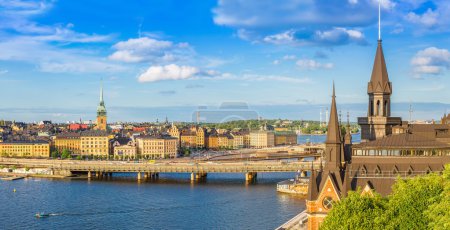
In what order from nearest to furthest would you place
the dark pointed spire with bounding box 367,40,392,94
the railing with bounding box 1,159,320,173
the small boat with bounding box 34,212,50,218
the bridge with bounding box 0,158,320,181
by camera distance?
the dark pointed spire with bounding box 367,40,392,94 < the small boat with bounding box 34,212,50,218 < the bridge with bounding box 0,158,320,181 < the railing with bounding box 1,159,320,173

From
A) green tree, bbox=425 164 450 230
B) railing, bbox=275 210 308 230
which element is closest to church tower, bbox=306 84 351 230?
railing, bbox=275 210 308 230

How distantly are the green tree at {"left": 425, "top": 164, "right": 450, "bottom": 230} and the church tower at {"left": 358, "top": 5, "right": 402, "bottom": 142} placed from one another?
30.3 metres

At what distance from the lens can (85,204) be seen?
88.2 m

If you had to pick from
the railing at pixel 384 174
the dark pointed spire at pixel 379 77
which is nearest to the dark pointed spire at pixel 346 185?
the railing at pixel 384 174

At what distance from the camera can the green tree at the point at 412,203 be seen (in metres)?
Answer: 36.0

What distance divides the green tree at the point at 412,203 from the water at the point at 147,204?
29.7m

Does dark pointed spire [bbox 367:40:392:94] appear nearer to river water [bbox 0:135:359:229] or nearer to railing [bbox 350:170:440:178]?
railing [bbox 350:170:440:178]

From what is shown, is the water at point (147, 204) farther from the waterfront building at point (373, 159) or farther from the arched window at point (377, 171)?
the arched window at point (377, 171)

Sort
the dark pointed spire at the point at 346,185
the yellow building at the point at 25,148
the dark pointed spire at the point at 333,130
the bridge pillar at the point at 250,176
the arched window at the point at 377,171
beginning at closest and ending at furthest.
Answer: the dark pointed spire at the point at 346,185 < the dark pointed spire at the point at 333,130 < the arched window at the point at 377,171 < the bridge pillar at the point at 250,176 < the yellow building at the point at 25,148

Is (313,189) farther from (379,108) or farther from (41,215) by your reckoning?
(41,215)

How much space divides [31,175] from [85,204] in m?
50.7

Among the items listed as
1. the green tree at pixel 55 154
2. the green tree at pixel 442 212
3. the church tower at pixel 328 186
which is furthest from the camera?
the green tree at pixel 55 154

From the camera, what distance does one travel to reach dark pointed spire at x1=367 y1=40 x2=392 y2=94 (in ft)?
218

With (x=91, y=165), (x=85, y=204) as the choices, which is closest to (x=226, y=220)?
(x=85, y=204)
